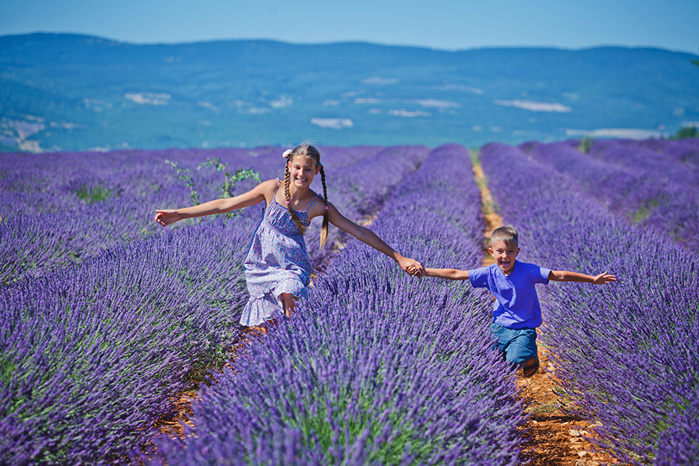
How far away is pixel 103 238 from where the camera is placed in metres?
3.39

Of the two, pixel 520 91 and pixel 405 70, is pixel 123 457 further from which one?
pixel 405 70

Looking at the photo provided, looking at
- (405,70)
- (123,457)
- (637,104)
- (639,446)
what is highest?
(405,70)

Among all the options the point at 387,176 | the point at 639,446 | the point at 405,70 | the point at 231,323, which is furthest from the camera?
the point at 405,70

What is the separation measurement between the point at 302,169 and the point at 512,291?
3.94 ft

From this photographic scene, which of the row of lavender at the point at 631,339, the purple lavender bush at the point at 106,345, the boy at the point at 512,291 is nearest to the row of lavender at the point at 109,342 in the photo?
the purple lavender bush at the point at 106,345

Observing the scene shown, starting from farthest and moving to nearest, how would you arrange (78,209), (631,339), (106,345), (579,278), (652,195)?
(652,195), (78,209), (579,278), (631,339), (106,345)

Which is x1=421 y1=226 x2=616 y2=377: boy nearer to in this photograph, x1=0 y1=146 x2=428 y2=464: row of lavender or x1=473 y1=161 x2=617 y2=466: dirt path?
x1=473 y1=161 x2=617 y2=466: dirt path

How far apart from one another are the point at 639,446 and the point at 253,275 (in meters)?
1.74

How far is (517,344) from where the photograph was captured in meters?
2.12

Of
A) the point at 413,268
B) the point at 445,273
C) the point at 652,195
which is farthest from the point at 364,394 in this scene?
the point at 652,195

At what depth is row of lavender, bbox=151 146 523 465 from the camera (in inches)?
40.3

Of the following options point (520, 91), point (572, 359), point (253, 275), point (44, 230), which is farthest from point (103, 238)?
point (520, 91)

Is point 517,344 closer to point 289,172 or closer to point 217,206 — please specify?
point 289,172

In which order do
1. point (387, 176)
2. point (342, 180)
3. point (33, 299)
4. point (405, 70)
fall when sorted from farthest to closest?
point (405, 70) → point (387, 176) → point (342, 180) → point (33, 299)
